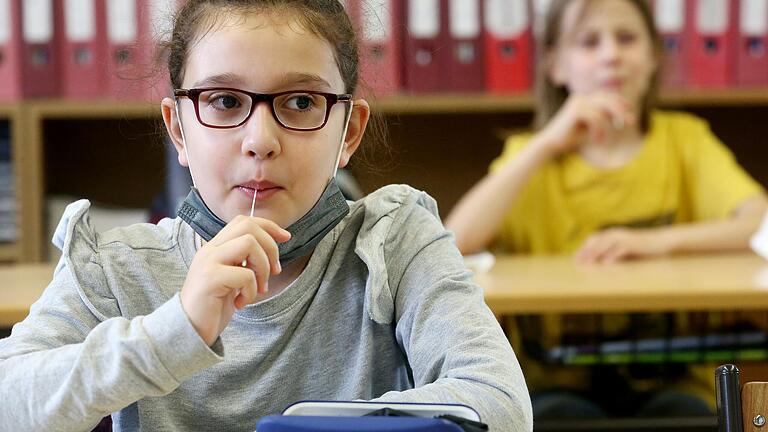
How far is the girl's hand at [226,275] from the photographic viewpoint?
0.91 metres

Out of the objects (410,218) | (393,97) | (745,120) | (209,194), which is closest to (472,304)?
(410,218)

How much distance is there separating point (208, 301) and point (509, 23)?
210cm

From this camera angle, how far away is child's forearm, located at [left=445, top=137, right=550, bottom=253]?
2479 millimetres

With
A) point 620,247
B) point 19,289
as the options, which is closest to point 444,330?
point 19,289

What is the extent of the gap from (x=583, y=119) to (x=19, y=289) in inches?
48.4

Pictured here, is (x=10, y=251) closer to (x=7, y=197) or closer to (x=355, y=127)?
(x=7, y=197)

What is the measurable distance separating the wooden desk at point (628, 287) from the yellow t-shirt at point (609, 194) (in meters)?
0.31

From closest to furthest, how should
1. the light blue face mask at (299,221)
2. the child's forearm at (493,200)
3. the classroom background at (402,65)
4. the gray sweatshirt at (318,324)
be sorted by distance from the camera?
1. the gray sweatshirt at (318,324)
2. the light blue face mask at (299,221)
3. the child's forearm at (493,200)
4. the classroom background at (402,65)

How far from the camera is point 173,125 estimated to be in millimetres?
1192

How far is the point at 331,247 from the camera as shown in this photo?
A: 3.90 feet

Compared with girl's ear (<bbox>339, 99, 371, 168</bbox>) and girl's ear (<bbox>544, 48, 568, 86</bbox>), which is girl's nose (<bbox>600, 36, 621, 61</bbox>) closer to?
girl's ear (<bbox>544, 48, 568, 86</bbox>)

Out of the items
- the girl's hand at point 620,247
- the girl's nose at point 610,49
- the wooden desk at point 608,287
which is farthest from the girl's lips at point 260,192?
the girl's nose at point 610,49

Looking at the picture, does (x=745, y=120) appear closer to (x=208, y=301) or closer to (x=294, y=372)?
(x=294, y=372)

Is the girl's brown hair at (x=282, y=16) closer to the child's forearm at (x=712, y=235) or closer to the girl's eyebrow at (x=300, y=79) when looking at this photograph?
the girl's eyebrow at (x=300, y=79)
